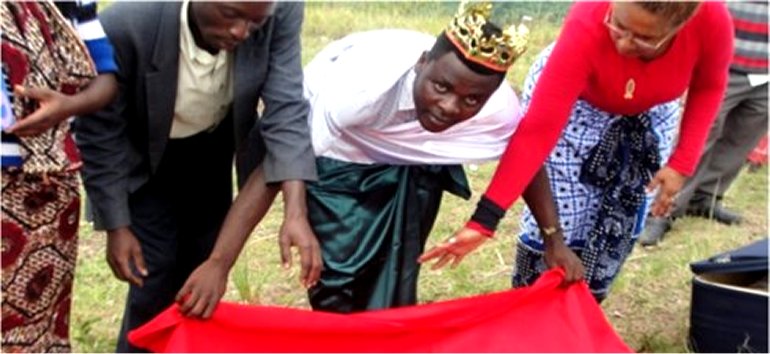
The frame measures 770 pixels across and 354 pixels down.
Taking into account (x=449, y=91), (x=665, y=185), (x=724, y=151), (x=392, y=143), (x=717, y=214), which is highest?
(x=449, y=91)

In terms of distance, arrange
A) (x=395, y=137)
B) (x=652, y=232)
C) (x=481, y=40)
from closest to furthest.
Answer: (x=481, y=40) < (x=395, y=137) < (x=652, y=232)

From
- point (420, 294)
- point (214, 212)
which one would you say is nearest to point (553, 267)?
point (214, 212)

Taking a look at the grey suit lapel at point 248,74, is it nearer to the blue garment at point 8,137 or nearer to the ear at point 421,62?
the ear at point 421,62

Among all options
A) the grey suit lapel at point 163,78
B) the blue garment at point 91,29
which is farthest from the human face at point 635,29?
the blue garment at point 91,29

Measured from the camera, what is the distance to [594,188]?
10.8ft

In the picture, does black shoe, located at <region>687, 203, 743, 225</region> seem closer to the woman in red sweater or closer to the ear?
the woman in red sweater

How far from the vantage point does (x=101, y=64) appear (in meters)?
2.36

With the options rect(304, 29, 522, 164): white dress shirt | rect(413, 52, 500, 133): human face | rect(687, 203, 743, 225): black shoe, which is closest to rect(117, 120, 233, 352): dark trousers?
rect(304, 29, 522, 164): white dress shirt

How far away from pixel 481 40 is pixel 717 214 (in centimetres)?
285

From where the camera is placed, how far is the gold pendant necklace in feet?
9.57

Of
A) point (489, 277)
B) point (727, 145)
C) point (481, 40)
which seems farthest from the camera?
point (727, 145)

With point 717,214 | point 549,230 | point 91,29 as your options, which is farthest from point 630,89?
point 717,214

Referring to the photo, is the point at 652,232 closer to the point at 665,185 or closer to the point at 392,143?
the point at 665,185

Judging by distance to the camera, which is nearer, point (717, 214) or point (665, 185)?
point (665, 185)
